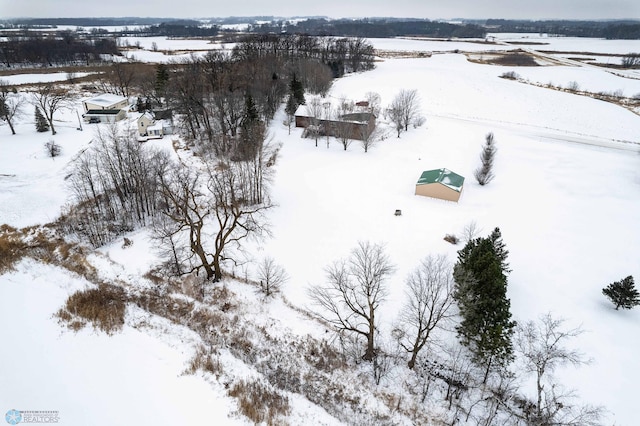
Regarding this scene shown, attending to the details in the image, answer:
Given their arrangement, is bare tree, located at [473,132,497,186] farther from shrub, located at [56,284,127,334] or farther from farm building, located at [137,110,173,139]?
farm building, located at [137,110,173,139]

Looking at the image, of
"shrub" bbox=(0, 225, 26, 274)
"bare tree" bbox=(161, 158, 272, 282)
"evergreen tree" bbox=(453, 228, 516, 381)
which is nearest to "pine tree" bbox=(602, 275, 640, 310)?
"evergreen tree" bbox=(453, 228, 516, 381)

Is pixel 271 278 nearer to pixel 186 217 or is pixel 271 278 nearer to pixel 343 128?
pixel 186 217

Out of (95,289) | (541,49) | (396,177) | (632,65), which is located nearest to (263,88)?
(396,177)

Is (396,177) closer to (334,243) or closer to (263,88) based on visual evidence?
(334,243)

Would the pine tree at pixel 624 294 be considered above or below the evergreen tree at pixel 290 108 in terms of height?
below

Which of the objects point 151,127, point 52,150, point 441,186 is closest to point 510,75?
point 441,186

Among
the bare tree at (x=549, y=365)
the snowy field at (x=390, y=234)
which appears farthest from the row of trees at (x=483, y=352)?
the snowy field at (x=390, y=234)

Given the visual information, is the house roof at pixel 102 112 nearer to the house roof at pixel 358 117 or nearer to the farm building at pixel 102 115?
the farm building at pixel 102 115
